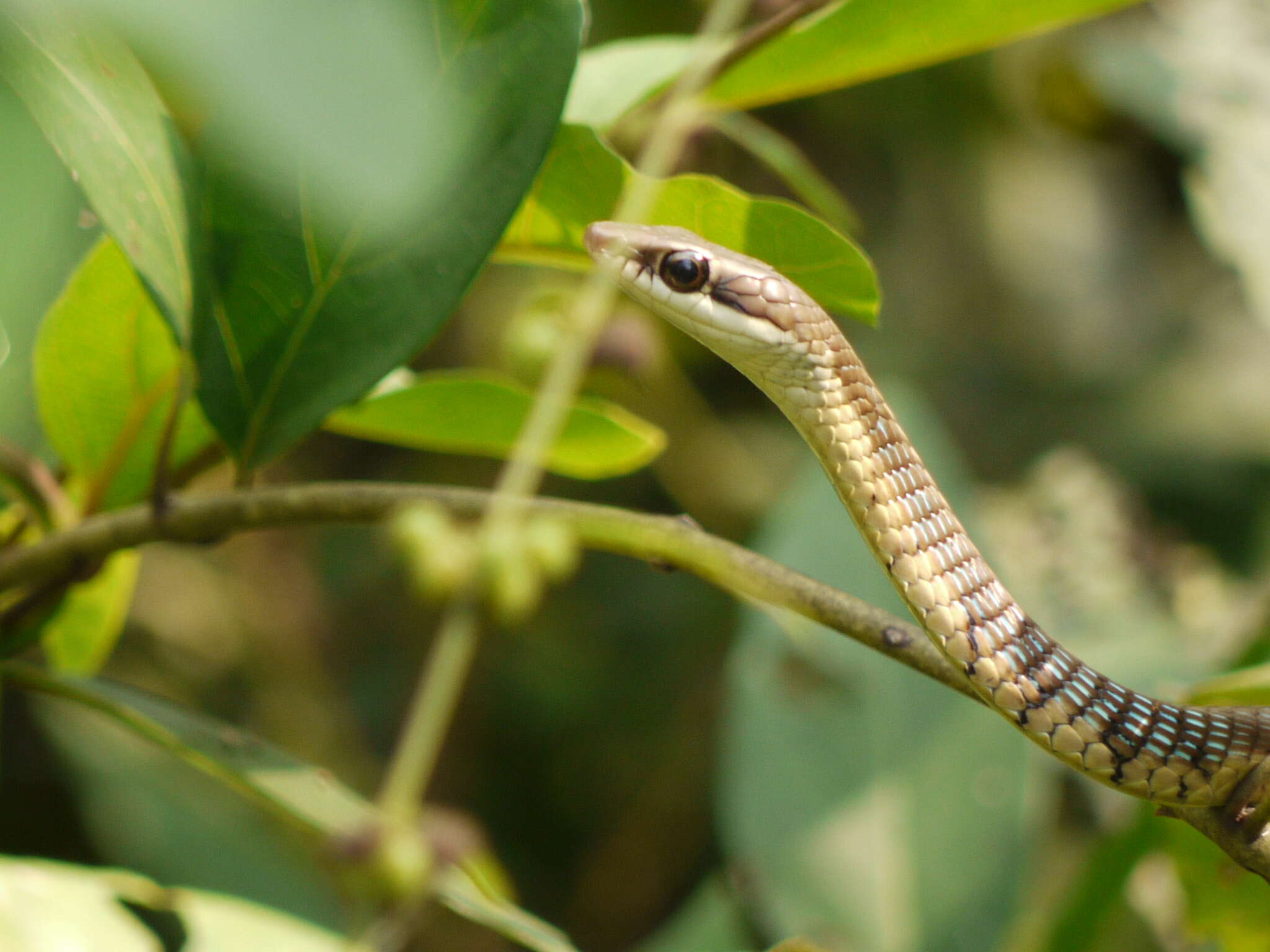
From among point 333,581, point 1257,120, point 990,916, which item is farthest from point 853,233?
point 990,916

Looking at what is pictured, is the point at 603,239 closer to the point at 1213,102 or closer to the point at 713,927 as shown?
the point at 713,927

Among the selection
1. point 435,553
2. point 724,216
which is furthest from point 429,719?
point 724,216

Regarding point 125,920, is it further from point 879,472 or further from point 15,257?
point 879,472

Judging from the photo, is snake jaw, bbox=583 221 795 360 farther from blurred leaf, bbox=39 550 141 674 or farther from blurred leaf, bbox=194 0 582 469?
blurred leaf, bbox=39 550 141 674

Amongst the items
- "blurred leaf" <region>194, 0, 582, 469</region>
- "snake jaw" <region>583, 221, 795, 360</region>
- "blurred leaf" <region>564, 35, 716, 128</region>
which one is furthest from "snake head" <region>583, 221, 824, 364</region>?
"blurred leaf" <region>194, 0, 582, 469</region>

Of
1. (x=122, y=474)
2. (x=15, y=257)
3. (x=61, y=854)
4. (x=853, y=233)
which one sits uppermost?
(x=853, y=233)

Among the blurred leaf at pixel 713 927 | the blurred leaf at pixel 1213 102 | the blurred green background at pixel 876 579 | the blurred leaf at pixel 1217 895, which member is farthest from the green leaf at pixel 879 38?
the blurred leaf at pixel 1213 102

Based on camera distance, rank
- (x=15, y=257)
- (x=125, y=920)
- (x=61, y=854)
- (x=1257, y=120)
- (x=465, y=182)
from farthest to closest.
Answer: (x=1257, y=120) < (x=61, y=854) < (x=125, y=920) < (x=15, y=257) < (x=465, y=182)

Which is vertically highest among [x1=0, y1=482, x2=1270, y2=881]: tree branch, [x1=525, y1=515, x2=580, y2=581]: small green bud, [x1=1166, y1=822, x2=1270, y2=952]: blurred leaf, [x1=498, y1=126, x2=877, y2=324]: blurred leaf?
[x1=498, y1=126, x2=877, y2=324]: blurred leaf
